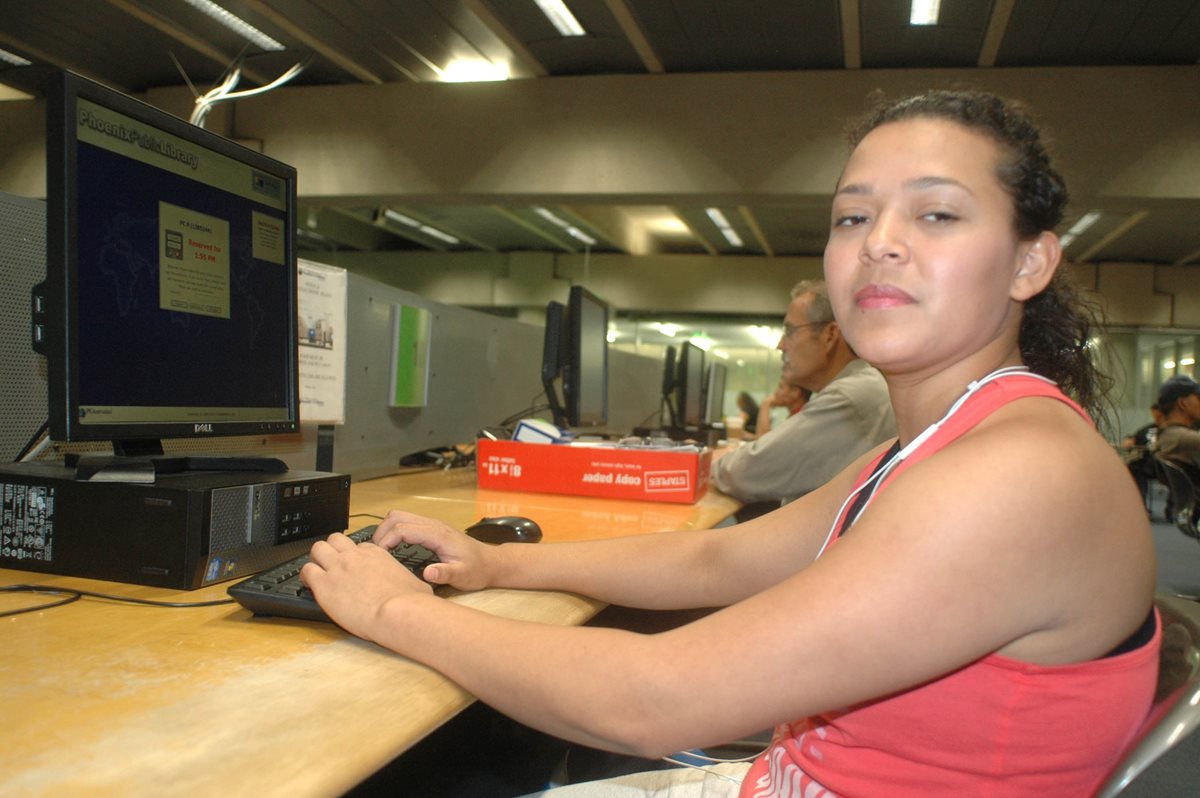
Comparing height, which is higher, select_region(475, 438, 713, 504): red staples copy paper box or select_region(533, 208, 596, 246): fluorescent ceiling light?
select_region(533, 208, 596, 246): fluorescent ceiling light

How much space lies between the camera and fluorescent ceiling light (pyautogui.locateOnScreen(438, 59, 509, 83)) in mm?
5387

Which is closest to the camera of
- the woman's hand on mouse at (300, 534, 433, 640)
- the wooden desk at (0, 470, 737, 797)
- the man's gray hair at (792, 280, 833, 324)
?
the wooden desk at (0, 470, 737, 797)

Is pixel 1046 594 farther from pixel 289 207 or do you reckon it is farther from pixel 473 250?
pixel 473 250

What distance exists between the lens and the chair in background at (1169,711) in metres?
0.60

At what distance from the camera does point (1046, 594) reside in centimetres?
60

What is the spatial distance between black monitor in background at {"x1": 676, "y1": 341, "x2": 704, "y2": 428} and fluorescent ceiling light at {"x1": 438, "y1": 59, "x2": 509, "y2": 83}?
233 cm

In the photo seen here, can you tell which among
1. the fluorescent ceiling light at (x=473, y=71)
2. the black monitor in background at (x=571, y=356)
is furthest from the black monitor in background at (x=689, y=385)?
the fluorescent ceiling light at (x=473, y=71)

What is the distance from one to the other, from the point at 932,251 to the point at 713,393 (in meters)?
5.35

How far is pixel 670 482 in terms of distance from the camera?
204cm

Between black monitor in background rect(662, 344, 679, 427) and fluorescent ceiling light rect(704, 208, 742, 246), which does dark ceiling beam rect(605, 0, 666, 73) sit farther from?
fluorescent ceiling light rect(704, 208, 742, 246)

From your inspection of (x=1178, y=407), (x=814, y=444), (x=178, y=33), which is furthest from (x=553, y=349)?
(x=1178, y=407)

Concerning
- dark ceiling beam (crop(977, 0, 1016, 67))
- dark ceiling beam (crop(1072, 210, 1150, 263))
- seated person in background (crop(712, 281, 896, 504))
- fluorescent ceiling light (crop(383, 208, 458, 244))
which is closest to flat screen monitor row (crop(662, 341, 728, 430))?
seated person in background (crop(712, 281, 896, 504))

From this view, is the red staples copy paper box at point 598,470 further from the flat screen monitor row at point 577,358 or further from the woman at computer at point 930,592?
the woman at computer at point 930,592

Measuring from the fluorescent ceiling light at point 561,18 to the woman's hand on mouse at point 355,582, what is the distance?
425 centimetres
